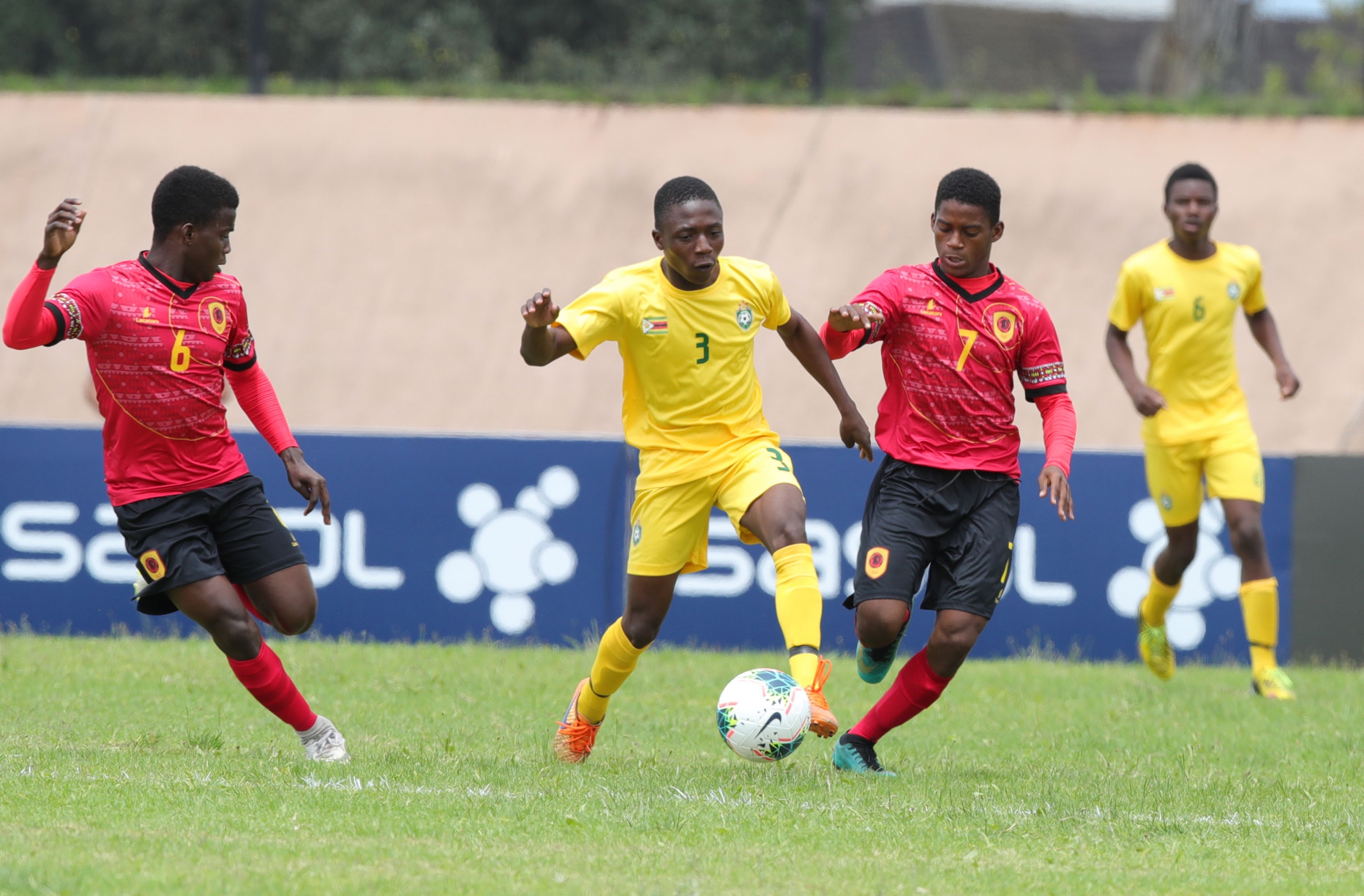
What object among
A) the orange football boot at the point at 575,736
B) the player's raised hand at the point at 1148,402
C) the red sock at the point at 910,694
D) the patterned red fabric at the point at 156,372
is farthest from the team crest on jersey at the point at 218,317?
the player's raised hand at the point at 1148,402

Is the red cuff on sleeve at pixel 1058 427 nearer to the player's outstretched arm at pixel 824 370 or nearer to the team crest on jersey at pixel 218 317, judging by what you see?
the player's outstretched arm at pixel 824 370

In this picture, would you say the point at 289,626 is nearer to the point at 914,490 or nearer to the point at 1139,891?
the point at 914,490

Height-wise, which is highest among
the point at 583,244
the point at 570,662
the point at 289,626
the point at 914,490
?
the point at 583,244

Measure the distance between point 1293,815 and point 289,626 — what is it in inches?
140

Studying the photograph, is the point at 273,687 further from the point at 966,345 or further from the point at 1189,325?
the point at 1189,325

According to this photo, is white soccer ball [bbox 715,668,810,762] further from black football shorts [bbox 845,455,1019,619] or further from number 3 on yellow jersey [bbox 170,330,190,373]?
number 3 on yellow jersey [bbox 170,330,190,373]

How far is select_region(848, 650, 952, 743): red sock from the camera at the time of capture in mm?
6031

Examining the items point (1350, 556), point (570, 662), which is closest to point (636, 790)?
point (570, 662)

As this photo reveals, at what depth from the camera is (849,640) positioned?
1053 cm

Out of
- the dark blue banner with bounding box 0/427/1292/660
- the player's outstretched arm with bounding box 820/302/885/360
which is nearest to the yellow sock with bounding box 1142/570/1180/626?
the dark blue banner with bounding box 0/427/1292/660

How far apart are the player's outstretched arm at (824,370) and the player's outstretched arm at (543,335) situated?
0.92 metres

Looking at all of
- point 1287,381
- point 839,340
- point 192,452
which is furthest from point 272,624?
point 1287,381

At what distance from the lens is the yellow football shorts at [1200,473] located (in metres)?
8.75

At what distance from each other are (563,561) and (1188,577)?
398cm
